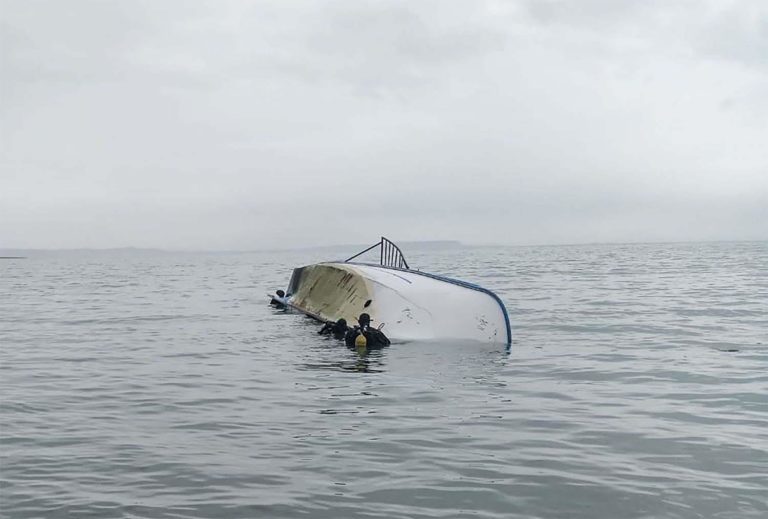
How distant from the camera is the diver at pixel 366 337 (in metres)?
16.0

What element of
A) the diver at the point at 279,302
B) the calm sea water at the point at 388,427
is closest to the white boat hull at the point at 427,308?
the calm sea water at the point at 388,427

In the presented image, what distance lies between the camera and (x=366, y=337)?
1600 centimetres

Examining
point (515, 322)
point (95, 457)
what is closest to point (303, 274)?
point (515, 322)

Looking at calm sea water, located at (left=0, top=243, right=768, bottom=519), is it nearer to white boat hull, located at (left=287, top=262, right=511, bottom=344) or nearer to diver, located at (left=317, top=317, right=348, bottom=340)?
diver, located at (left=317, top=317, right=348, bottom=340)

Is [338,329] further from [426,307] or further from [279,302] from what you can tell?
[279,302]

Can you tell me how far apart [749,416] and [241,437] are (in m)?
6.62

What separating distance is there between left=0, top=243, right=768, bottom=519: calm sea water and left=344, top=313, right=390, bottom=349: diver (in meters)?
0.50

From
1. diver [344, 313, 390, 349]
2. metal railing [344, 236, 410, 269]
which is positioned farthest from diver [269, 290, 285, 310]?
diver [344, 313, 390, 349]

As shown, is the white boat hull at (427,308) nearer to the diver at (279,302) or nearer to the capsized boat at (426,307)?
the capsized boat at (426,307)

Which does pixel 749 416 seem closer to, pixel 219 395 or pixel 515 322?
pixel 219 395

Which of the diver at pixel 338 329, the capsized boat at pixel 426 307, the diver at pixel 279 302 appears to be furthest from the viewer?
the diver at pixel 279 302

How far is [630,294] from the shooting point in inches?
1244

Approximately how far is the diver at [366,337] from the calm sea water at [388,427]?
505mm

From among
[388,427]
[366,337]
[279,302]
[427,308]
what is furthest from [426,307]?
[279,302]
